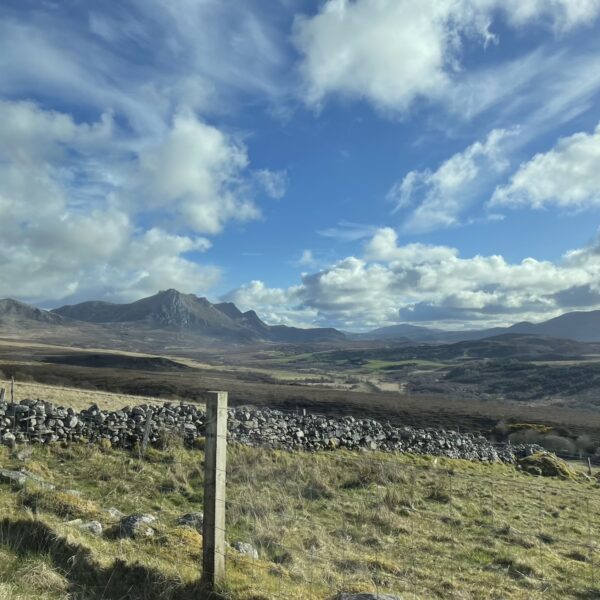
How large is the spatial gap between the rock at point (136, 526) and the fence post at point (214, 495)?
2.12 meters

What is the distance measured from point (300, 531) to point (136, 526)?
3.56 m

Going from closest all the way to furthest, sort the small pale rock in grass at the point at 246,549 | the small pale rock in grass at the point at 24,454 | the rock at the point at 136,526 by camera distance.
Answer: the rock at the point at 136,526
the small pale rock in grass at the point at 246,549
the small pale rock in grass at the point at 24,454

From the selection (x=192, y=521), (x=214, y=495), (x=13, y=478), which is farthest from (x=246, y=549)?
(x=13, y=478)

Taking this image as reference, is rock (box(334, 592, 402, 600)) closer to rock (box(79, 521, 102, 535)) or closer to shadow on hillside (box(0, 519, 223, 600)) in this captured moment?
shadow on hillside (box(0, 519, 223, 600))

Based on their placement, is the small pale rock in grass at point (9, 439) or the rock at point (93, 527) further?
the small pale rock in grass at point (9, 439)

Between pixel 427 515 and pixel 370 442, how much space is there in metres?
12.1

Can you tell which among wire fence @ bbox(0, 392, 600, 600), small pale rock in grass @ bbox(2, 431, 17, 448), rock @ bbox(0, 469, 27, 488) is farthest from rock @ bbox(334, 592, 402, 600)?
small pale rock in grass @ bbox(2, 431, 17, 448)

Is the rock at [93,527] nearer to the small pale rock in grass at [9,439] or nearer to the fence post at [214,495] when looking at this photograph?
the fence post at [214,495]

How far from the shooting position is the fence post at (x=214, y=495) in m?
6.04

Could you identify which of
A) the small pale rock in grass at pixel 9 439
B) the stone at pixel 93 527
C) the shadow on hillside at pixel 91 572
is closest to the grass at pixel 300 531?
the shadow on hillside at pixel 91 572

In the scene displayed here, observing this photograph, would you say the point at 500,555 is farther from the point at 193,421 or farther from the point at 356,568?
the point at 193,421

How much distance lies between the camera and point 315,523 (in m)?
11.4

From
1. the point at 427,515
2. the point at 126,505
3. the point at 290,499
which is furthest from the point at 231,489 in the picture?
the point at 427,515

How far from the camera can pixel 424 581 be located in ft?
27.2
